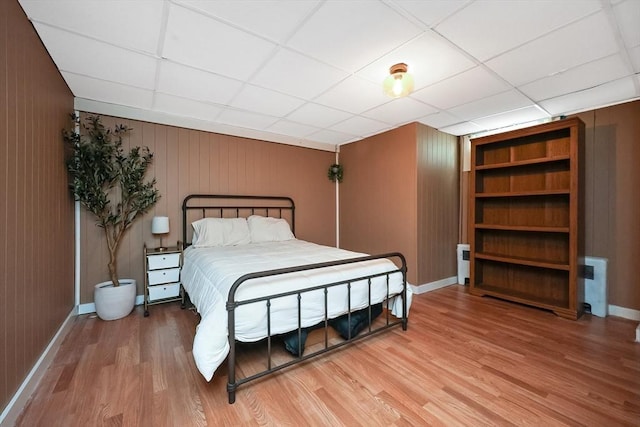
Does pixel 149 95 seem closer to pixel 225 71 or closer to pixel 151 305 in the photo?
pixel 225 71

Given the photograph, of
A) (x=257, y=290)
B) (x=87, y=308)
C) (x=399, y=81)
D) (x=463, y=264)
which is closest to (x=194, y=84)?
(x=399, y=81)

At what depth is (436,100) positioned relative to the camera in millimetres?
2949

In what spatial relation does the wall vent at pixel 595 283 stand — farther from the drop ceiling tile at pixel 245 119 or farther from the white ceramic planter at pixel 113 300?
the white ceramic planter at pixel 113 300

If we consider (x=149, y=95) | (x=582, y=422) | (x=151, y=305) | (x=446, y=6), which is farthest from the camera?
(x=151, y=305)

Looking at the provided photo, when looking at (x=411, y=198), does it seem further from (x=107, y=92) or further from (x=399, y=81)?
(x=107, y=92)

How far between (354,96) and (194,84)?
5.37 ft

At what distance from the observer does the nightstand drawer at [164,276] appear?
302 cm

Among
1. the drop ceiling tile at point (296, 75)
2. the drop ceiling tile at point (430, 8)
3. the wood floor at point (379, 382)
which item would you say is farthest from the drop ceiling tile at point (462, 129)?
the wood floor at point (379, 382)

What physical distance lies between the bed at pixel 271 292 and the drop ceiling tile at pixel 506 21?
5.93 ft

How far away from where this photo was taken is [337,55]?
2.10 metres

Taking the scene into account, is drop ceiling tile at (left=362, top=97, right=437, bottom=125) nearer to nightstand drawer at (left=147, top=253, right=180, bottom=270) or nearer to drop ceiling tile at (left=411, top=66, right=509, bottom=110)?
drop ceiling tile at (left=411, top=66, right=509, bottom=110)

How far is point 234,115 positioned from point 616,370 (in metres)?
4.39

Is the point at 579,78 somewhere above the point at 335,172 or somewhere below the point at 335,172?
above

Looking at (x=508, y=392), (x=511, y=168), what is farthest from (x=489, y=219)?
(x=508, y=392)
